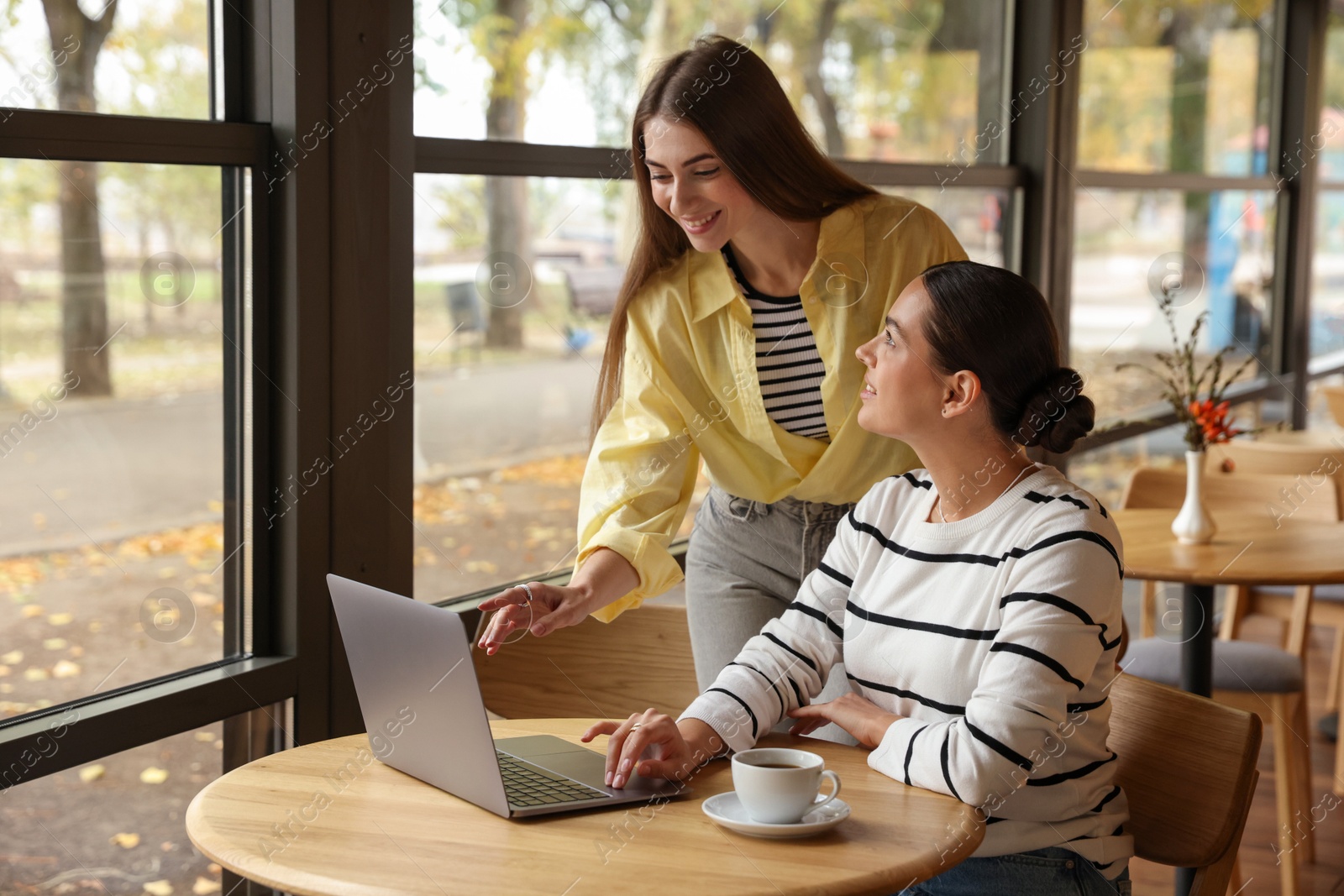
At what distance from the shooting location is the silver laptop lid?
1164 millimetres

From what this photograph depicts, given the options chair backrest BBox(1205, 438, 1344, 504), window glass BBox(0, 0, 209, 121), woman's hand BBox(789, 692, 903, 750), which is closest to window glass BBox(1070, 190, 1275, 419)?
chair backrest BBox(1205, 438, 1344, 504)

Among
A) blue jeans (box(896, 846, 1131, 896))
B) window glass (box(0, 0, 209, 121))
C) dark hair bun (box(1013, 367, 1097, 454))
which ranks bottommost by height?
blue jeans (box(896, 846, 1131, 896))

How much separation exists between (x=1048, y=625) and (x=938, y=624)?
148 mm

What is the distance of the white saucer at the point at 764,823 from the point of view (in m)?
1.17

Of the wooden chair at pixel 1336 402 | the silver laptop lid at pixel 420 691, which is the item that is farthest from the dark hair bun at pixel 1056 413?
the wooden chair at pixel 1336 402

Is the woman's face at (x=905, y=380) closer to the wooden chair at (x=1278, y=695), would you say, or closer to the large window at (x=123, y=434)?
the large window at (x=123, y=434)

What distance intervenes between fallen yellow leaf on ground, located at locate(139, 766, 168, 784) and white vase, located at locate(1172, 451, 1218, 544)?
2026 millimetres

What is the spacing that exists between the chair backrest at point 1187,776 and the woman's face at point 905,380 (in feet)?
1.25

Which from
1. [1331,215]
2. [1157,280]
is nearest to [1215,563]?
[1157,280]

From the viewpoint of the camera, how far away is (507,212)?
2521mm

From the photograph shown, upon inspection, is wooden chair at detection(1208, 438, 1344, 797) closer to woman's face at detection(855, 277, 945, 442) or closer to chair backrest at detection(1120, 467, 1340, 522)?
chair backrest at detection(1120, 467, 1340, 522)

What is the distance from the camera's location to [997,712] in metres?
1.31

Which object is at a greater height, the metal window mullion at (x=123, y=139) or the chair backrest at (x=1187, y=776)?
the metal window mullion at (x=123, y=139)

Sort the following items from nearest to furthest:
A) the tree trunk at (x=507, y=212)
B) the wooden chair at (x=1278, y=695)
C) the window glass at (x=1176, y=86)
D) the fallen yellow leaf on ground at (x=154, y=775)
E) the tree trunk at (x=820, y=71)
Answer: the fallen yellow leaf on ground at (x=154, y=775)
the tree trunk at (x=507, y=212)
the wooden chair at (x=1278, y=695)
the tree trunk at (x=820, y=71)
the window glass at (x=1176, y=86)
